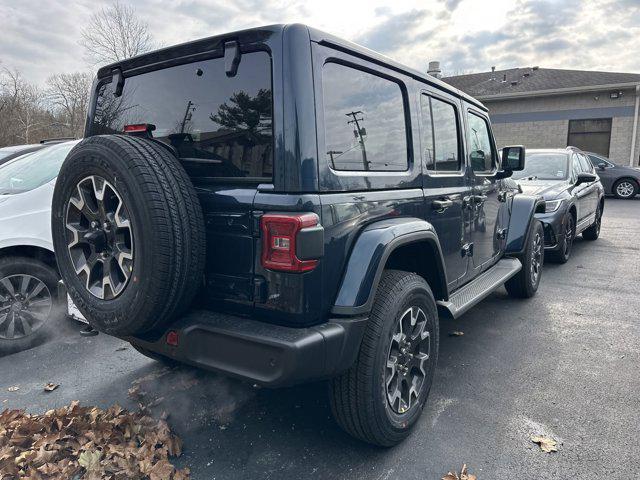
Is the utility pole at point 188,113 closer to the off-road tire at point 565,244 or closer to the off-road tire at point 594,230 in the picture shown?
the off-road tire at point 565,244

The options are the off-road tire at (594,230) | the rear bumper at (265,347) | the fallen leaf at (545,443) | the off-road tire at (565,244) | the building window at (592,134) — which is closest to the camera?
the rear bumper at (265,347)

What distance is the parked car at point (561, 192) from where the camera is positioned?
622cm

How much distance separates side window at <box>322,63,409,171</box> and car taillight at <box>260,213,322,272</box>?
36 centimetres

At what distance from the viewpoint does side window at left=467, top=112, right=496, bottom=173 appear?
3879mm

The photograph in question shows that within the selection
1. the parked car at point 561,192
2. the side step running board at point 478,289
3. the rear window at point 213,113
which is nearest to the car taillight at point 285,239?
the rear window at point 213,113

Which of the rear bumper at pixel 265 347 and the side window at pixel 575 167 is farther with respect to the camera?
the side window at pixel 575 167

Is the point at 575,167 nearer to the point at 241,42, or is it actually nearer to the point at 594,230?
the point at 594,230

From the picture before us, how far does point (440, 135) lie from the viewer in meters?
3.27

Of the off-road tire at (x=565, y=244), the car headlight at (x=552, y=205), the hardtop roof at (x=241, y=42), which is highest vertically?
the hardtop roof at (x=241, y=42)

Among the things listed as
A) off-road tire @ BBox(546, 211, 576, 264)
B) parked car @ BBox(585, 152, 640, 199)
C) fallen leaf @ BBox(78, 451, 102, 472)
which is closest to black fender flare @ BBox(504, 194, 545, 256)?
off-road tire @ BBox(546, 211, 576, 264)

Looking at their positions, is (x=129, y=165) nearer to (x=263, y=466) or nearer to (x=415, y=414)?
(x=263, y=466)

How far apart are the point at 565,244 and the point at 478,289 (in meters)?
3.78

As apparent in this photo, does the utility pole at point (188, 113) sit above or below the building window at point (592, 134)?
below

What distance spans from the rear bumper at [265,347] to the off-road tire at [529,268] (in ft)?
11.0
